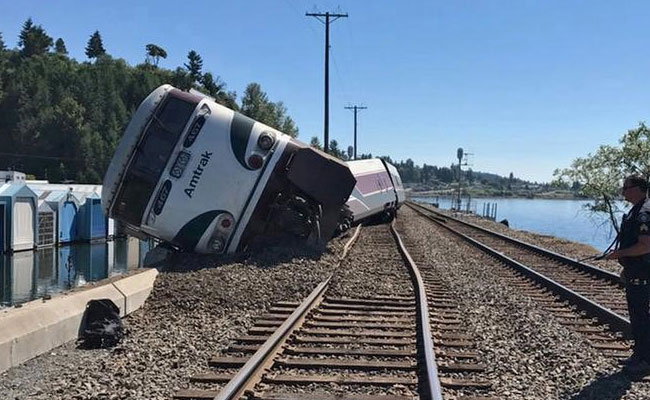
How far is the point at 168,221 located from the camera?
12773mm

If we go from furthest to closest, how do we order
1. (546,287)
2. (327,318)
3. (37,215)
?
(37,215) < (546,287) < (327,318)

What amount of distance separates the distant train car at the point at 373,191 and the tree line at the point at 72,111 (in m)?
77.2

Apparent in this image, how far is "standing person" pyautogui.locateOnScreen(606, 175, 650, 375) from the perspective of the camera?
5961 millimetres

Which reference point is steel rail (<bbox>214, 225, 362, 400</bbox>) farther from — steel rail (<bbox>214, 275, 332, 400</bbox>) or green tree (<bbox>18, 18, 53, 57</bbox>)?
green tree (<bbox>18, 18, 53, 57</bbox>)

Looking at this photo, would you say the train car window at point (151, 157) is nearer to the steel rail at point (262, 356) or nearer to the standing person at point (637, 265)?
the steel rail at point (262, 356)

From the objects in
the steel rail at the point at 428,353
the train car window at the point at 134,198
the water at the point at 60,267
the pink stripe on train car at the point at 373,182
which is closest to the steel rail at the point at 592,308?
the steel rail at the point at 428,353

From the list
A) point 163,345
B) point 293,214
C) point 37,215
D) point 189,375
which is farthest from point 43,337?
point 37,215

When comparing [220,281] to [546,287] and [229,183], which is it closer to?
[229,183]

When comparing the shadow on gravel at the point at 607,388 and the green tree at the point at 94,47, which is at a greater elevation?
the green tree at the point at 94,47

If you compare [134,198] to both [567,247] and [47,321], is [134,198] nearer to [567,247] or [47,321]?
[47,321]

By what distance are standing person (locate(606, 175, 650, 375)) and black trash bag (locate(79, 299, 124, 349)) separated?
17.1 ft

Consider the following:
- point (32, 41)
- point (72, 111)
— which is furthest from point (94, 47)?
point (72, 111)

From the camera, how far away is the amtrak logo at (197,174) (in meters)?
12.7

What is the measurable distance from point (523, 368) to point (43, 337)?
4.85 meters
